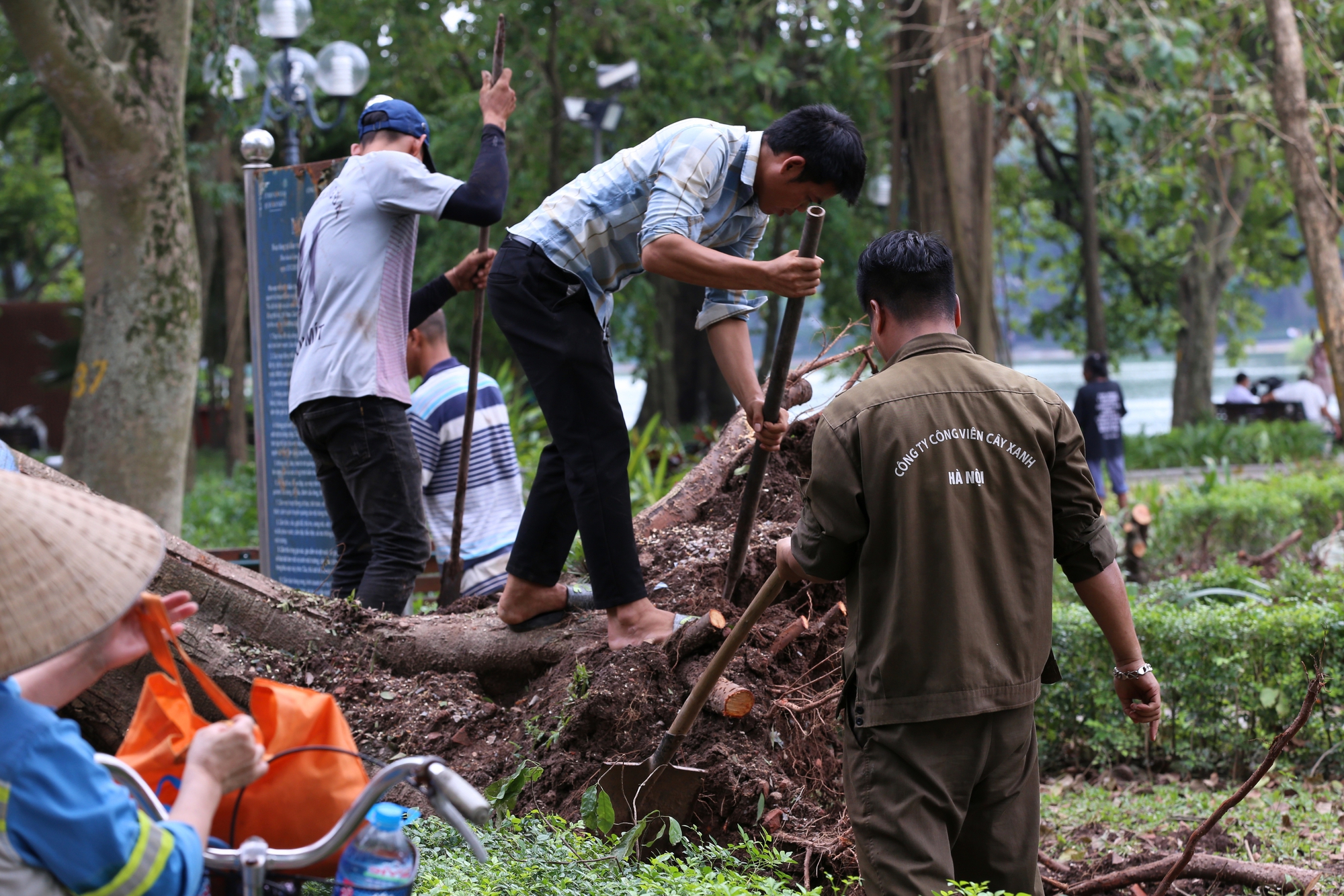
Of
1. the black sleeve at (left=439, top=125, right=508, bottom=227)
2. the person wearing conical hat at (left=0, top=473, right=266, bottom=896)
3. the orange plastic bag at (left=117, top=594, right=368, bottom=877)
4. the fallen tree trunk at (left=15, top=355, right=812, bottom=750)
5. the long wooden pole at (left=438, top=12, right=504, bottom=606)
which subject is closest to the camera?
the person wearing conical hat at (left=0, top=473, right=266, bottom=896)

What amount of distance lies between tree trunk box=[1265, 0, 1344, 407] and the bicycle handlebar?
627 cm

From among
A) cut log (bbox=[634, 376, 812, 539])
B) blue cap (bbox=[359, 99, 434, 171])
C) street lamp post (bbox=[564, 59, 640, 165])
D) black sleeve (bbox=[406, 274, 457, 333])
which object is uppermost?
street lamp post (bbox=[564, 59, 640, 165])

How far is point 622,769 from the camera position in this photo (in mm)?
3318

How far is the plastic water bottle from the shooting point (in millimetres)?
1802

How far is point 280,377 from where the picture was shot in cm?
619

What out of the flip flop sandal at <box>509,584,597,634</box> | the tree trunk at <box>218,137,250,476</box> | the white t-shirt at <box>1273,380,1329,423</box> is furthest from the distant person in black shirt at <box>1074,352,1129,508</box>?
the tree trunk at <box>218,137,250,476</box>

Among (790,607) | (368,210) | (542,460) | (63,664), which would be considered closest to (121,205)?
(368,210)

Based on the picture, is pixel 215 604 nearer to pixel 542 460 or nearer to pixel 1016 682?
pixel 542 460

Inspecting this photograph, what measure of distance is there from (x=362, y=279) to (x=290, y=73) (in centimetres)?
647

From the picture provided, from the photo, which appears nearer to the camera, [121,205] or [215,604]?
[215,604]

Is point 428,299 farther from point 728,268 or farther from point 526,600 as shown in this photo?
point 728,268

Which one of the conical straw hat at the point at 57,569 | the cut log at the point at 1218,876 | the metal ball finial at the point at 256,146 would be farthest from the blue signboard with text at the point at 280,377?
the conical straw hat at the point at 57,569

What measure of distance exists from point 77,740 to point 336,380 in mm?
2536

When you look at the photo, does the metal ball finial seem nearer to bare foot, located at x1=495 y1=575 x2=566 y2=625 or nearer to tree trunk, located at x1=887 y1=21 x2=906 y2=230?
bare foot, located at x1=495 y1=575 x2=566 y2=625
